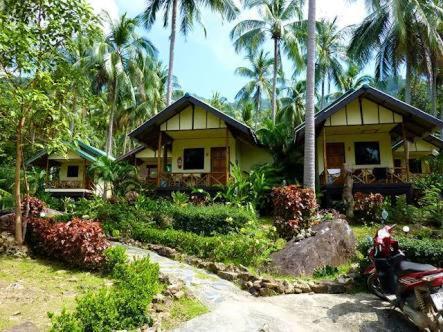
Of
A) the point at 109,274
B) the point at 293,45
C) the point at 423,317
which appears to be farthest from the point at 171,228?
the point at 293,45

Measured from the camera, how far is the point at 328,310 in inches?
243

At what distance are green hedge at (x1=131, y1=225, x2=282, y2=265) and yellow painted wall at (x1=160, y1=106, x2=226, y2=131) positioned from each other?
735cm

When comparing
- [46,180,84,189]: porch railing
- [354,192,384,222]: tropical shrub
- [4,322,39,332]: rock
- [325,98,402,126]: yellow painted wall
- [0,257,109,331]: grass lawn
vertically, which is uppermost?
[325,98,402,126]: yellow painted wall

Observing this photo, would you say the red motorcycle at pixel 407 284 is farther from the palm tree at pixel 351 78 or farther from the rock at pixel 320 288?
the palm tree at pixel 351 78

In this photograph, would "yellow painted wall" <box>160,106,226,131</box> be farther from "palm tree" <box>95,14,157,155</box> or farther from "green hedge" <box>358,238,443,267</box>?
"green hedge" <box>358,238,443,267</box>

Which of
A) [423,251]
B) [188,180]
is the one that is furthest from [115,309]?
[188,180]

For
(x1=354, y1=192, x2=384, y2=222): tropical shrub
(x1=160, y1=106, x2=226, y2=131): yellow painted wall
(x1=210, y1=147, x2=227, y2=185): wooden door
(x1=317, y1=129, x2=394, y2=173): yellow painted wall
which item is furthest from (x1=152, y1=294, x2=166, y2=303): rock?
(x1=210, y1=147, x2=227, y2=185): wooden door

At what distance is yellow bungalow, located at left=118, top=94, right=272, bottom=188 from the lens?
1703cm

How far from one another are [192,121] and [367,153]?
8.34m

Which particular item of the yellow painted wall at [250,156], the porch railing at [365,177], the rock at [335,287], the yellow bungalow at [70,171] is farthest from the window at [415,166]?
the rock at [335,287]

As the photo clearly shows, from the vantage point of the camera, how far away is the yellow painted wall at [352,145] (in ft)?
58.9

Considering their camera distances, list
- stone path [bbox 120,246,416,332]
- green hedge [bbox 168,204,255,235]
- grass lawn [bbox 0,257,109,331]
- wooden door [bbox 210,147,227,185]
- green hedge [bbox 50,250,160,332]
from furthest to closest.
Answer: wooden door [bbox 210,147,227,185], green hedge [bbox 168,204,255,235], grass lawn [bbox 0,257,109,331], stone path [bbox 120,246,416,332], green hedge [bbox 50,250,160,332]

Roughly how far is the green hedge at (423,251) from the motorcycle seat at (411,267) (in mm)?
1832

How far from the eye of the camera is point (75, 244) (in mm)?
8188
